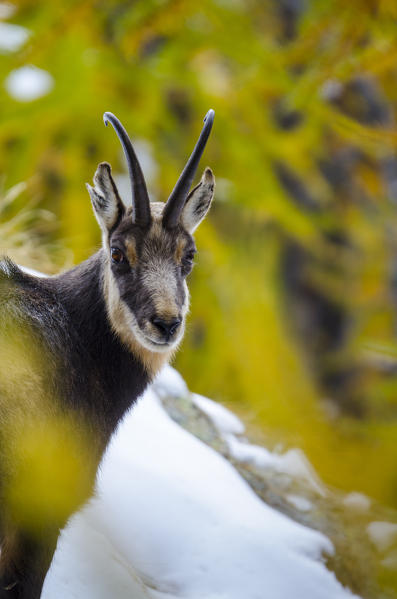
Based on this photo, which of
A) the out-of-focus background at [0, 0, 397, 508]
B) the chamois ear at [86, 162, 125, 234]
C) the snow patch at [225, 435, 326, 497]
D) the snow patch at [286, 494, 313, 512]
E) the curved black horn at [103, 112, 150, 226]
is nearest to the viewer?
the curved black horn at [103, 112, 150, 226]

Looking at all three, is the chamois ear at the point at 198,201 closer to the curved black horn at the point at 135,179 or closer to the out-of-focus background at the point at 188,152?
the curved black horn at the point at 135,179

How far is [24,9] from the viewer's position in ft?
21.8

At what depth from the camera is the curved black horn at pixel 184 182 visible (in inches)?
156

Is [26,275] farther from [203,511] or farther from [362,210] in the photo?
[362,210]

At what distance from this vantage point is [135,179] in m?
4.03

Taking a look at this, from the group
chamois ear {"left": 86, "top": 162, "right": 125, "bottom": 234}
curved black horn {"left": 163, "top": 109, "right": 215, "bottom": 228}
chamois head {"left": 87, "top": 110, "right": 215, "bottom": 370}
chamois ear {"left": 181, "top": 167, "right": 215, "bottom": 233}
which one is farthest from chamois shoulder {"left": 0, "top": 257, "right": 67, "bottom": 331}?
chamois ear {"left": 181, "top": 167, "right": 215, "bottom": 233}

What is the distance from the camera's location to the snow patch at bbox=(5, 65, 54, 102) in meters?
7.21

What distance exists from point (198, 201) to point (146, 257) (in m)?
0.55

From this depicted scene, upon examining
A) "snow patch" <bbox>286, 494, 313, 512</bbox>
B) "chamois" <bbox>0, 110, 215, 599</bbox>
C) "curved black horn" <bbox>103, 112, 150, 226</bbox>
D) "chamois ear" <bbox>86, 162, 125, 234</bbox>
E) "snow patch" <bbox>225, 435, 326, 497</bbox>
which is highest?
"curved black horn" <bbox>103, 112, 150, 226</bbox>

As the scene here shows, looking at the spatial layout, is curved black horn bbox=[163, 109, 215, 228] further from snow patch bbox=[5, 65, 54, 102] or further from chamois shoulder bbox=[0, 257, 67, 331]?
snow patch bbox=[5, 65, 54, 102]

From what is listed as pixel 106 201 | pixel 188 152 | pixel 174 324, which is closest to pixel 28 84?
pixel 188 152

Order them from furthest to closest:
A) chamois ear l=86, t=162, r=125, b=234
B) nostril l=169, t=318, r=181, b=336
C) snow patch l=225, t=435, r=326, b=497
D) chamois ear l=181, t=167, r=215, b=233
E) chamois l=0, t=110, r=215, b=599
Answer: snow patch l=225, t=435, r=326, b=497, chamois ear l=181, t=167, r=215, b=233, chamois ear l=86, t=162, r=125, b=234, nostril l=169, t=318, r=181, b=336, chamois l=0, t=110, r=215, b=599

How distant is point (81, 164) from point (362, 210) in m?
9.73

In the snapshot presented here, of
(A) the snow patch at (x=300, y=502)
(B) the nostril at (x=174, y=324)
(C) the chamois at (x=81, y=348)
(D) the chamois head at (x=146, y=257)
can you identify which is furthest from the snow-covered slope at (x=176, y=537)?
(B) the nostril at (x=174, y=324)
